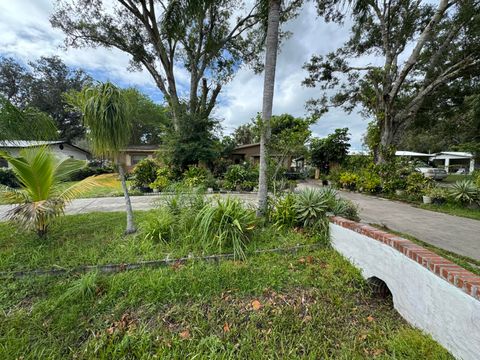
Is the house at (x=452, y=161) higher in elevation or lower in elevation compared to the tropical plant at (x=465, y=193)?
higher

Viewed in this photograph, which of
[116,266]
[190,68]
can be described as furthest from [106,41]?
[116,266]

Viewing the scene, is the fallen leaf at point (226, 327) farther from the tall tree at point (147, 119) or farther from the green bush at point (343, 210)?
the tall tree at point (147, 119)

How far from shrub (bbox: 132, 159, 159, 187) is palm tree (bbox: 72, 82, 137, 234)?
24.3 ft

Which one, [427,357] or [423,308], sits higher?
[423,308]

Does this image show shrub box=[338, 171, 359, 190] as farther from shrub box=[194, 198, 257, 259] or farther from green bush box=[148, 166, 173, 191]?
green bush box=[148, 166, 173, 191]

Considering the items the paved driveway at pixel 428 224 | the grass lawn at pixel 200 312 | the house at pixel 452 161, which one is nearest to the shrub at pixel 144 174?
the paved driveway at pixel 428 224

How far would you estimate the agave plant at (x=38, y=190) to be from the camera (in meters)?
2.95

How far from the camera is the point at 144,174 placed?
1029 cm

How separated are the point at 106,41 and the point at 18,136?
1093 centimetres

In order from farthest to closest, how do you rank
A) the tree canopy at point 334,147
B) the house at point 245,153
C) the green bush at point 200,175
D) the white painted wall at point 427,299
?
the house at point 245,153 < the tree canopy at point 334,147 < the green bush at point 200,175 < the white painted wall at point 427,299

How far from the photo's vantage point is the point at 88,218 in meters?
4.84

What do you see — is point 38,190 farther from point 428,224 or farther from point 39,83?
point 39,83

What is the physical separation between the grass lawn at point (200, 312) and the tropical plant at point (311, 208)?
78cm

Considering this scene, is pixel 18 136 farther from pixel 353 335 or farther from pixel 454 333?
pixel 454 333
